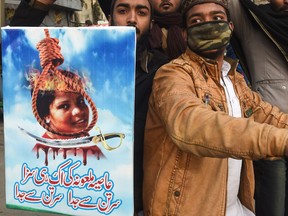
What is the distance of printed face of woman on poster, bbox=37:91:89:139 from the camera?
155 cm

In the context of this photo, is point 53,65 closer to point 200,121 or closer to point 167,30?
point 200,121

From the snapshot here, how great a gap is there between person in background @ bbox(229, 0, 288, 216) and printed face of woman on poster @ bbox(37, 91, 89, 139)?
3.45ft

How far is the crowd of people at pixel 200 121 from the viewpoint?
46.3 inches

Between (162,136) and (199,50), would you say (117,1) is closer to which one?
(199,50)

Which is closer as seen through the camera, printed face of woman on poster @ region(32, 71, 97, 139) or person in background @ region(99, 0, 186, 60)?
printed face of woman on poster @ region(32, 71, 97, 139)

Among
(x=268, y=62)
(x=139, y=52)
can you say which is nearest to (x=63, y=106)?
(x=139, y=52)

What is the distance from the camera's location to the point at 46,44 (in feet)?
5.10

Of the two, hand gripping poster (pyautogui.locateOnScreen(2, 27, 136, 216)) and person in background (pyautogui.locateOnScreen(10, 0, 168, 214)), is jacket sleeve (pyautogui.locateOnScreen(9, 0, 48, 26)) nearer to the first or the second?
person in background (pyautogui.locateOnScreen(10, 0, 168, 214))

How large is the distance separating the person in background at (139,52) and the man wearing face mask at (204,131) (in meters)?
0.11

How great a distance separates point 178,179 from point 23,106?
65 centimetres

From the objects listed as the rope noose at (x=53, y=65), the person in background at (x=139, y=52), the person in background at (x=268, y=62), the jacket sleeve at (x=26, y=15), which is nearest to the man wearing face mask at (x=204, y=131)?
the person in background at (x=139, y=52)

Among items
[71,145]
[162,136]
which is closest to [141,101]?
[162,136]

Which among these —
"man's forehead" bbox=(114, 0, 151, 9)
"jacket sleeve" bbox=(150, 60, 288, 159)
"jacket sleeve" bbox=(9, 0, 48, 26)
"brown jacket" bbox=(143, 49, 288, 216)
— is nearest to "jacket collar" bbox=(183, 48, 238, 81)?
"brown jacket" bbox=(143, 49, 288, 216)

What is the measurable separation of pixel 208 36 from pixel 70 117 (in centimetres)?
61
